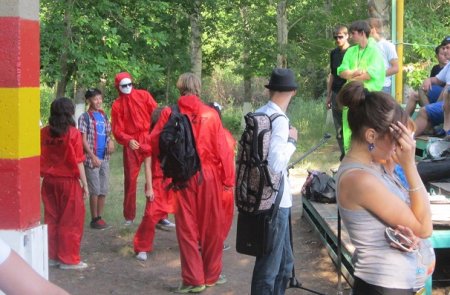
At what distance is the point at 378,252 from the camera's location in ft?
9.80

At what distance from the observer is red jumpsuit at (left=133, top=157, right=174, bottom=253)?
22.9ft

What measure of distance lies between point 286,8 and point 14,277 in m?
21.8

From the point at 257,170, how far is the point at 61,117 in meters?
2.85

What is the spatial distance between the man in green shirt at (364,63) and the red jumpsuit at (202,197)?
2168 mm

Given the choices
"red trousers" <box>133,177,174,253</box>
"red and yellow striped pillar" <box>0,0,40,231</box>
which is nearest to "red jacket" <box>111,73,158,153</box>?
"red trousers" <box>133,177,174,253</box>

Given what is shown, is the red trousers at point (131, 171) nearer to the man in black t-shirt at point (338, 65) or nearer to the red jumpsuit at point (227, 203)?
the red jumpsuit at point (227, 203)

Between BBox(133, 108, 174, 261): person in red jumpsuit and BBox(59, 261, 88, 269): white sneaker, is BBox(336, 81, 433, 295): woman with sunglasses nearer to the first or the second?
BBox(133, 108, 174, 261): person in red jumpsuit

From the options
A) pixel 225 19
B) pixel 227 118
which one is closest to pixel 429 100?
pixel 225 19

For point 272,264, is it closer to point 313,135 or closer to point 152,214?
point 152,214

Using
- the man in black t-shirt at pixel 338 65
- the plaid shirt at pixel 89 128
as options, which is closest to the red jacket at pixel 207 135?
the plaid shirt at pixel 89 128

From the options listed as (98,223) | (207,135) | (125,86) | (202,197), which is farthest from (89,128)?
(202,197)

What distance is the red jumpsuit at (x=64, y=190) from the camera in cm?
682

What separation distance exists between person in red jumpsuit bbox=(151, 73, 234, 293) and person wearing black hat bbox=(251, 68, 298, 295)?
1239 millimetres

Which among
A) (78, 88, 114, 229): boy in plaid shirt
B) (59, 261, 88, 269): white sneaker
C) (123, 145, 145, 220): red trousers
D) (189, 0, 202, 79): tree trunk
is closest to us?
(59, 261, 88, 269): white sneaker
